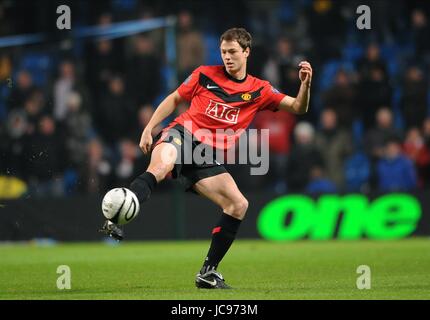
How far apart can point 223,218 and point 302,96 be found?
4.42ft

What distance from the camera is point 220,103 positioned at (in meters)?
8.90

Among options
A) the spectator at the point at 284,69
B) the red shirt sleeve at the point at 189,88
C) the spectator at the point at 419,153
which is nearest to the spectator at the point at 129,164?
the spectator at the point at 284,69

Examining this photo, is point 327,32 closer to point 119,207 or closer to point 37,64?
point 37,64

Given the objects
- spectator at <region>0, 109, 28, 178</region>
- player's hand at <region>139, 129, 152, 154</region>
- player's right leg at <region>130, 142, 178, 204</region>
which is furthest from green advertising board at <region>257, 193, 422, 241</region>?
player's hand at <region>139, 129, 152, 154</region>

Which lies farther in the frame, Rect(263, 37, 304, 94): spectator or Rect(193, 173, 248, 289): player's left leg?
Rect(263, 37, 304, 94): spectator

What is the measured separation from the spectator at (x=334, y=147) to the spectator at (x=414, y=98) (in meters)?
1.26

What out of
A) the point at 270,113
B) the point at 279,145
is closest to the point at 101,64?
the point at 270,113

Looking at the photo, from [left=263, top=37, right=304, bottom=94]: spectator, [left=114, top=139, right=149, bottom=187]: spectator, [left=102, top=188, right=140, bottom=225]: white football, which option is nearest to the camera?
[left=102, top=188, right=140, bottom=225]: white football

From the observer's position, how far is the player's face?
8.73m

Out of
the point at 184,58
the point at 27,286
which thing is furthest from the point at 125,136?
the point at 27,286

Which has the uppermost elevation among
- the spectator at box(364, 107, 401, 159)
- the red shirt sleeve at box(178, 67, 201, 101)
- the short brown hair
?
the short brown hair

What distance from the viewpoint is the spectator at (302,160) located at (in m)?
16.7

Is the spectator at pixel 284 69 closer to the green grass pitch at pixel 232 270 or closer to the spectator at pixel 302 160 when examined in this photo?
the spectator at pixel 302 160

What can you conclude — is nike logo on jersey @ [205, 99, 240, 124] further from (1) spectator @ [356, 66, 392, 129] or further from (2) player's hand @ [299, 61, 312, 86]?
(1) spectator @ [356, 66, 392, 129]
